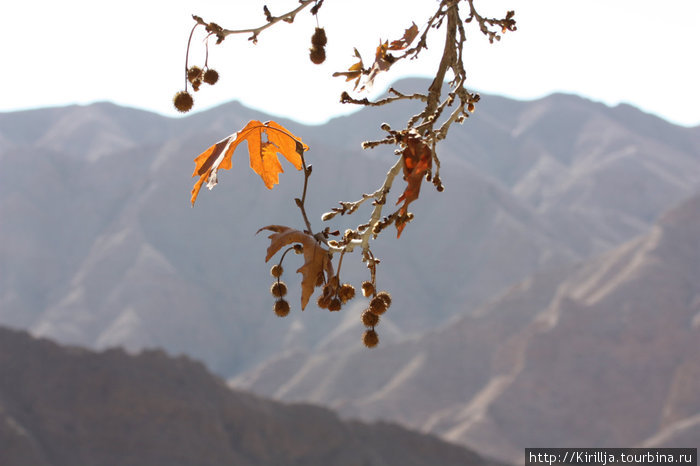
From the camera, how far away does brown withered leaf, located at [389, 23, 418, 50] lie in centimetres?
199

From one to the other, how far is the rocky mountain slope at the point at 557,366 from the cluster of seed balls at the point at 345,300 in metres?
40.5

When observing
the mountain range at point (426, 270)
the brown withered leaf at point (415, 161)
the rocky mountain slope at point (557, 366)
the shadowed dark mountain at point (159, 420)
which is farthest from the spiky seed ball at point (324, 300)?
the mountain range at point (426, 270)

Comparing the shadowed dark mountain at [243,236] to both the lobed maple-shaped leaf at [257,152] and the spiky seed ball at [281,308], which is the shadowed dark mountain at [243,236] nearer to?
the lobed maple-shaped leaf at [257,152]

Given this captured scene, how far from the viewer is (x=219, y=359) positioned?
73.2 m

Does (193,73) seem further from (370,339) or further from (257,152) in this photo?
(370,339)

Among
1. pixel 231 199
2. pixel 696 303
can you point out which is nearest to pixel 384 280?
pixel 231 199

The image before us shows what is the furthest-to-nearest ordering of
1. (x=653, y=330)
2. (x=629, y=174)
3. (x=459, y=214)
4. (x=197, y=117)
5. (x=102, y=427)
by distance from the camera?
(x=197, y=117) → (x=629, y=174) → (x=459, y=214) → (x=653, y=330) → (x=102, y=427)

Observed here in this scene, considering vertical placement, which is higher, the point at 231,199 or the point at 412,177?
the point at 231,199

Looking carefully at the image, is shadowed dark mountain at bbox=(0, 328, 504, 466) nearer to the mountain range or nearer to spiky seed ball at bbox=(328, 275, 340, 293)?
the mountain range

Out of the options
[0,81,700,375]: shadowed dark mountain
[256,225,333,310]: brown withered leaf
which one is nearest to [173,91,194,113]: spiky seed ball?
[256,225,333,310]: brown withered leaf

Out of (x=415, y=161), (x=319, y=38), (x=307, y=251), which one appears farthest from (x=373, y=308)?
(x=319, y=38)

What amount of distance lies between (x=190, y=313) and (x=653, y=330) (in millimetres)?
39826

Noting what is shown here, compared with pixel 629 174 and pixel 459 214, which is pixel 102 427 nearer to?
pixel 459 214

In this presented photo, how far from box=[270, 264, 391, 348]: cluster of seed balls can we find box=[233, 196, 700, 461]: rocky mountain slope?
4055 cm
